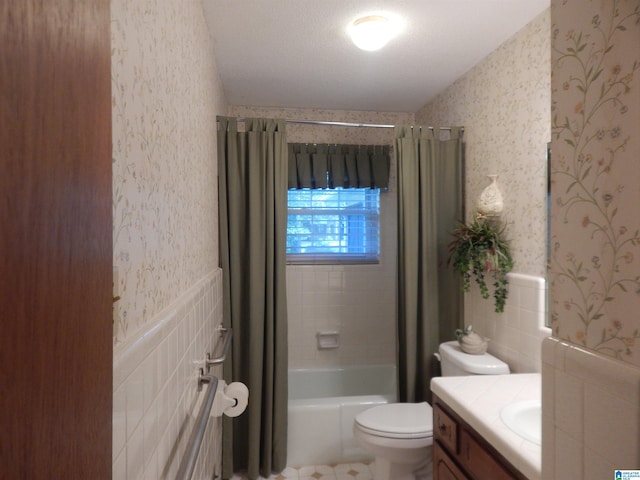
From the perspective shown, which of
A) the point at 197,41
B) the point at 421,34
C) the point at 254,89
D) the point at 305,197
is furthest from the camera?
the point at 305,197

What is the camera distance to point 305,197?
3.19m

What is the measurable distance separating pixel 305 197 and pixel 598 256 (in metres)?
2.66

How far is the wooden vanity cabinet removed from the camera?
3.64 feet

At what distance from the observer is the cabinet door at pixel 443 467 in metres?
1.35

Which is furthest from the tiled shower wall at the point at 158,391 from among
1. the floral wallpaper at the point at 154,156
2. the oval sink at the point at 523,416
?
the oval sink at the point at 523,416

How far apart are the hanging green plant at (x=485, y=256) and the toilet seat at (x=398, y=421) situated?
2.36 feet

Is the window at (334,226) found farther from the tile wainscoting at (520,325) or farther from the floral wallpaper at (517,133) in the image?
the tile wainscoting at (520,325)

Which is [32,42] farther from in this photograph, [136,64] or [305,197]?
[305,197]

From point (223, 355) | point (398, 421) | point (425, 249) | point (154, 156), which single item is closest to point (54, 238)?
point (154, 156)

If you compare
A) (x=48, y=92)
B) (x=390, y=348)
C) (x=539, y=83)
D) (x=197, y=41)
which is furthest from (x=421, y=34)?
(x=390, y=348)

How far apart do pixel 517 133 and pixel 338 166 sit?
1.41 meters

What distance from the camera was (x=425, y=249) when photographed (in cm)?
236

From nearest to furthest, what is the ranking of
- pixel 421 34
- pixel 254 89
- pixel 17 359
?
1. pixel 17 359
2. pixel 421 34
3. pixel 254 89

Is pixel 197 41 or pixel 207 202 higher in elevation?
pixel 197 41
